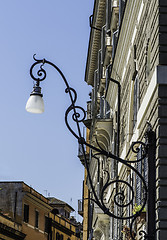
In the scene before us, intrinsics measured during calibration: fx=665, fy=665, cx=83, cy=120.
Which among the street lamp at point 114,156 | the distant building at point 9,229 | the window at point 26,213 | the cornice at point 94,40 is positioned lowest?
the street lamp at point 114,156

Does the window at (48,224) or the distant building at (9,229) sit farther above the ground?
the window at (48,224)

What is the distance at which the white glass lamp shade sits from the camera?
11.1m

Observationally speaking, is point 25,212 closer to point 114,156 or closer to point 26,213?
point 26,213

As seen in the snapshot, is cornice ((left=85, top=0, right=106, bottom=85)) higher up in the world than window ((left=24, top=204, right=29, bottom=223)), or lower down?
higher up

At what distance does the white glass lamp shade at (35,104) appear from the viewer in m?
11.1

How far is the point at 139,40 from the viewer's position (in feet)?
44.9

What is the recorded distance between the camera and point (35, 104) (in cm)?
1120

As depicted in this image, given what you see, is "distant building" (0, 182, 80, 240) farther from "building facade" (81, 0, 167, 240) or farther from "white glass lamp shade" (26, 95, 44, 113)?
"white glass lamp shade" (26, 95, 44, 113)

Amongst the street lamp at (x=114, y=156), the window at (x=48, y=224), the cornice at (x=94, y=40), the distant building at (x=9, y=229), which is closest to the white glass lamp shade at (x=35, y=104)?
the street lamp at (x=114, y=156)

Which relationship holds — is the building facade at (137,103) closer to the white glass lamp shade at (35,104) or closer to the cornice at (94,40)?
the white glass lamp shade at (35,104)

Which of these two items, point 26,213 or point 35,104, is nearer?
point 35,104

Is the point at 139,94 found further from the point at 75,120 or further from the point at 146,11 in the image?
the point at 75,120

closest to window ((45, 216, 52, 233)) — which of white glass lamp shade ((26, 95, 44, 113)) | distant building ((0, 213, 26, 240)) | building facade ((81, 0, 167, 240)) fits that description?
distant building ((0, 213, 26, 240))

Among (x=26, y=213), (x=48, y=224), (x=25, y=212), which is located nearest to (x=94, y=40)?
(x=25, y=212)
